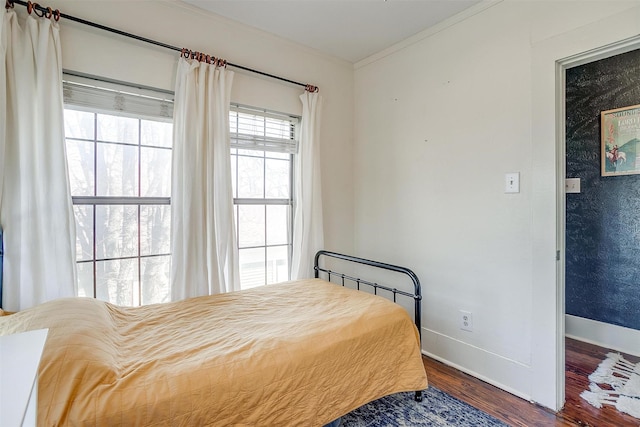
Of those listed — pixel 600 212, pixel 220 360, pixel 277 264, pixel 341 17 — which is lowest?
pixel 220 360

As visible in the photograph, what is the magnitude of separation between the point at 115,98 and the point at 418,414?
263cm

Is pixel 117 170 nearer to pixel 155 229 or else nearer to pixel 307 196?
pixel 155 229

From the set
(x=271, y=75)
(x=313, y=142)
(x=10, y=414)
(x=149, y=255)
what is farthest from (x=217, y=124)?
(x=10, y=414)

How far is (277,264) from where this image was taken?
2.77 meters

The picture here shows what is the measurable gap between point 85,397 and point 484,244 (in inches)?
87.6

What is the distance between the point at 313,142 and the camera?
272cm

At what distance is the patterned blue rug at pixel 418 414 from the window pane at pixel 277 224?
1478 millimetres

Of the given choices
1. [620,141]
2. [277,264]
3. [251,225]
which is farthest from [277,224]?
[620,141]

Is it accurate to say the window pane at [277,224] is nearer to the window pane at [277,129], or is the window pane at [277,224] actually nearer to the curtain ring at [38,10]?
the window pane at [277,129]

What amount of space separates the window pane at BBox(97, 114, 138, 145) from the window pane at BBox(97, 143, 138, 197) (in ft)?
0.15

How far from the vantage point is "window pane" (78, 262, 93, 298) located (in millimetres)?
1920

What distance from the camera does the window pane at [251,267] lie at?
2.57m

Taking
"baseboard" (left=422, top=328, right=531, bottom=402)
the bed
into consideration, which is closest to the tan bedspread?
the bed

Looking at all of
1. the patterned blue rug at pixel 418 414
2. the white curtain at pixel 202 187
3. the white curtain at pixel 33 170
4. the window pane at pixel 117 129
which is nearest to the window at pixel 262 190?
the white curtain at pixel 202 187
